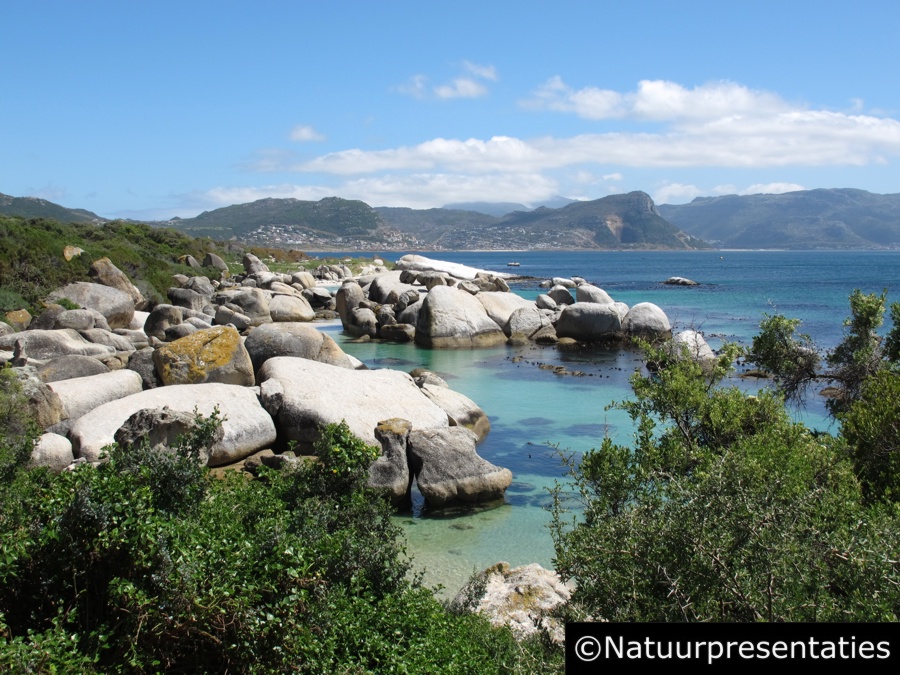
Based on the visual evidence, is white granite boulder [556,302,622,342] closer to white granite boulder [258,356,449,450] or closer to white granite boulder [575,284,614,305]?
white granite boulder [575,284,614,305]

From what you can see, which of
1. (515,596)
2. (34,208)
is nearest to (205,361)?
(515,596)

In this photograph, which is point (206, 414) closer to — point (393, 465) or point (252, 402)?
point (252, 402)

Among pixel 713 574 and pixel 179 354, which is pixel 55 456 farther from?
pixel 713 574

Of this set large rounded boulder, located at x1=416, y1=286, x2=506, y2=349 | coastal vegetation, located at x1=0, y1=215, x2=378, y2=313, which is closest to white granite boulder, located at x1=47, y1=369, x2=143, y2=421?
coastal vegetation, located at x1=0, y1=215, x2=378, y2=313

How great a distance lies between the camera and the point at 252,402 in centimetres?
1745

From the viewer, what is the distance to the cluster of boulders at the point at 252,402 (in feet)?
50.5

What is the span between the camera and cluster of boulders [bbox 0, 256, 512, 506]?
15398 mm

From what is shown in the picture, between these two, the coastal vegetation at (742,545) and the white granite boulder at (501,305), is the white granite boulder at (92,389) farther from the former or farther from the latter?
the white granite boulder at (501,305)

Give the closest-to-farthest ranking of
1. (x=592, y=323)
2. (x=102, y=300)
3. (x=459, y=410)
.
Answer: (x=459, y=410) < (x=102, y=300) < (x=592, y=323)

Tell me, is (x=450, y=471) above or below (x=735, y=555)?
below

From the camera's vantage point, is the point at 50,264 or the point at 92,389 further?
the point at 50,264

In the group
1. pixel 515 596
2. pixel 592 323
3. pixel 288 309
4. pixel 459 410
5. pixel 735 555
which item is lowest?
pixel 515 596

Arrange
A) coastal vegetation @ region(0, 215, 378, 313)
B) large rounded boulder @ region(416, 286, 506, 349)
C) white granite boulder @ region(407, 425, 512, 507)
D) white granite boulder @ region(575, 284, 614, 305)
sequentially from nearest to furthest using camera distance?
white granite boulder @ region(407, 425, 512, 507), coastal vegetation @ region(0, 215, 378, 313), large rounded boulder @ region(416, 286, 506, 349), white granite boulder @ region(575, 284, 614, 305)

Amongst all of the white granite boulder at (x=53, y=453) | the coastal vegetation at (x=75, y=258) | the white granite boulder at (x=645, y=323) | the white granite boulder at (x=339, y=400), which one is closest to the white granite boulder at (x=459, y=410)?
the white granite boulder at (x=339, y=400)
